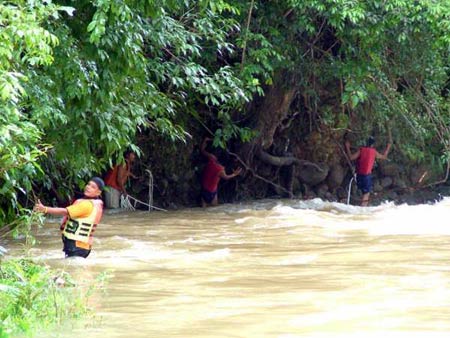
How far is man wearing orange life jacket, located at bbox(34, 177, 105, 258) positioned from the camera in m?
9.52

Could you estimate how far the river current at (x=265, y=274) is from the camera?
6.68m

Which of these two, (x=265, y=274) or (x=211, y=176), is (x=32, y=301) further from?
(x=211, y=176)

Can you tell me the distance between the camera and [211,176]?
60.7 ft

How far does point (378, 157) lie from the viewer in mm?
20203

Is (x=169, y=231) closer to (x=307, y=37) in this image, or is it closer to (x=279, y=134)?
(x=307, y=37)

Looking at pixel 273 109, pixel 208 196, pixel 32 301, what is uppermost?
pixel 273 109

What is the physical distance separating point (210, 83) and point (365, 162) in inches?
306

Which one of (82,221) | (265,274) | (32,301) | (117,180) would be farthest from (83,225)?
(117,180)

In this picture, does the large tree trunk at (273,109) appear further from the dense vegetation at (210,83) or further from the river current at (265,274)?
the river current at (265,274)

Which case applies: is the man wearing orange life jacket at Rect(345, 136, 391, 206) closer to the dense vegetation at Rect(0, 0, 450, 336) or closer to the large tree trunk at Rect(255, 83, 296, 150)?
the dense vegetation at Rect(0, 0, 450, 336)

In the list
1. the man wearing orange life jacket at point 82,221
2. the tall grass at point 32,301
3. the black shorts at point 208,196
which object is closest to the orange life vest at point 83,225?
the man wearing orange life jacket at point 82,221

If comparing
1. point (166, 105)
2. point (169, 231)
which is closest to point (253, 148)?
point (169, 231)

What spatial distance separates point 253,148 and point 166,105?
265 inches

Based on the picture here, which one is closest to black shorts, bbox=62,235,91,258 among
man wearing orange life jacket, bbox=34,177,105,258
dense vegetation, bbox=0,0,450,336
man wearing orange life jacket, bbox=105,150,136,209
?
man wearing orange life jacket, bbox=34,177,105,258
